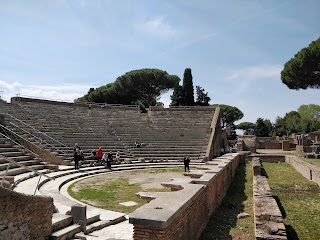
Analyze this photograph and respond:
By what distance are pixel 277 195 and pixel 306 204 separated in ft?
5.20

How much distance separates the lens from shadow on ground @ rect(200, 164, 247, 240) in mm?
7789

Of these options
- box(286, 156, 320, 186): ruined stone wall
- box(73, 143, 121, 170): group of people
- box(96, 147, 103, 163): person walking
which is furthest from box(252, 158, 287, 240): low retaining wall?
box(96, 147, 103, 163): person walking

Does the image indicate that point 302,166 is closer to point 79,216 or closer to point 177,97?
point 79,216

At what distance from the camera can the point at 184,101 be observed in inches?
1909

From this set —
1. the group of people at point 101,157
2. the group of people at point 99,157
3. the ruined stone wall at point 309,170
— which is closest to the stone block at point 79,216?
the group of people at point 99,157

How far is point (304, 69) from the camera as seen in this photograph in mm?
34125

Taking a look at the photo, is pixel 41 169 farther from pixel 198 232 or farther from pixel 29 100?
pixel 29 100

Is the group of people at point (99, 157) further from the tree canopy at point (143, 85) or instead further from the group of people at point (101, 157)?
the tree canopy at point (143, 85)

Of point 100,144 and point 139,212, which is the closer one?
point 139,212

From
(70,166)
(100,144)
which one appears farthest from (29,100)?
(70,166)

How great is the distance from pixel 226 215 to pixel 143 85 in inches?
1596

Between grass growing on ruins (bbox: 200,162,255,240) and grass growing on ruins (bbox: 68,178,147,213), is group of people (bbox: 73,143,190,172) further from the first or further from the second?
grass growing on ruins (bbox: 200,162,255,240)

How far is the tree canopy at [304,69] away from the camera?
3262 cm

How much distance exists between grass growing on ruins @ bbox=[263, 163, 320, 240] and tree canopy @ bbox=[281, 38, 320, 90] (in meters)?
19.8
